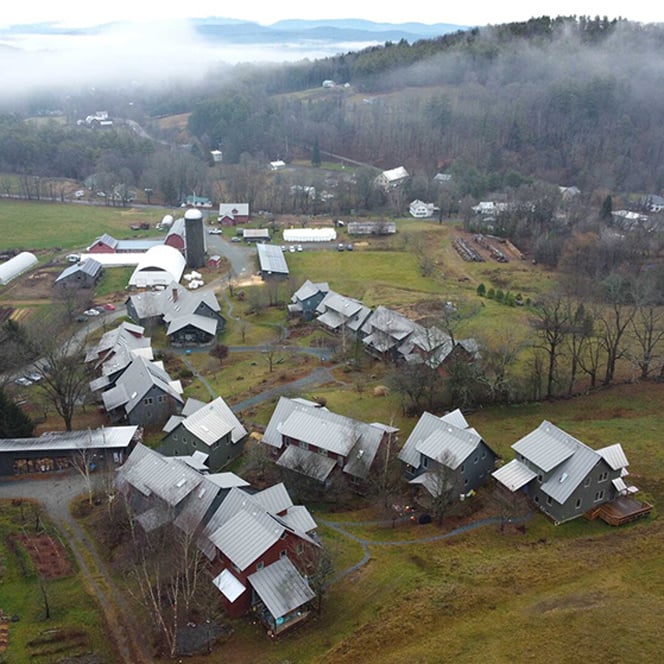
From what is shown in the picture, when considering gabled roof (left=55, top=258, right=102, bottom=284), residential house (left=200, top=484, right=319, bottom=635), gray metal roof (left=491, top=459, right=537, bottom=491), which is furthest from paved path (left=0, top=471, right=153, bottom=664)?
gabled roof (left=55, top=258, right=102, bottom=284)

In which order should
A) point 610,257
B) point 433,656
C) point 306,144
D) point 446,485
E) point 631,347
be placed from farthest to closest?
point 306,144 < point 610,257 < point 631,347 < point 446,485 < point 433,656

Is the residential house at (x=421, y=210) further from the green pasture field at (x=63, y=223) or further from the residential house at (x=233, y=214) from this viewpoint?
the green pasture field at (x=63, y=223)

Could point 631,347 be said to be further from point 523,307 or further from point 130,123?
point 130,123

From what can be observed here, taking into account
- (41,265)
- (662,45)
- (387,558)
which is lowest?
(41,265)

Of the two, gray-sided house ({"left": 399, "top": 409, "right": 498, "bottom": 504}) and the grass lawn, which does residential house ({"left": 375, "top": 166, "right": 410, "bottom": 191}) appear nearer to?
gray-sided house ({"left": 399, "top": 409, "right": 498, "bottom": 504})

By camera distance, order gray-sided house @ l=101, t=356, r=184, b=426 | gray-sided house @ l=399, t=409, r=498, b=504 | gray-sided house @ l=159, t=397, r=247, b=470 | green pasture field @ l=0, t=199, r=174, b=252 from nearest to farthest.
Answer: gray-sided house @ l=399, t=409, r=498, b=504 < gray-sided house @ l=159, t=397, r=247, b=470 < gray-sided house @ l=101, t=356, r=184, b=426 < green pasture field @ l=0, t=199, r=174, b=252

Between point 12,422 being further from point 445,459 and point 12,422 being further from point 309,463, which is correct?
point 445,459

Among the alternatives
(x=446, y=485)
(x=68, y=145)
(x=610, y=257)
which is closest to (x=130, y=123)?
(x=68, y=145)

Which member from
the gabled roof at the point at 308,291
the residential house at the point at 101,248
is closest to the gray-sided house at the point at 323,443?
the gabled roof at the point at 308,291
